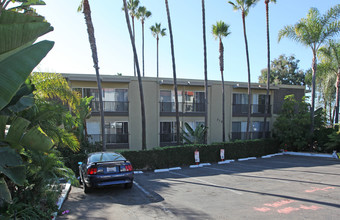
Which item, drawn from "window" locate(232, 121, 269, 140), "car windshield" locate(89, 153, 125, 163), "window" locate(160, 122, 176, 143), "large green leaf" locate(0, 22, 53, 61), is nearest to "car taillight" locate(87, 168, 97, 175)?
"car windshield" locate(89, 153, 125, 163)

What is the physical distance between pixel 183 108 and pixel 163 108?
6.21ft

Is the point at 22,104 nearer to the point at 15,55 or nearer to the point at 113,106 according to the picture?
the point at 15,55

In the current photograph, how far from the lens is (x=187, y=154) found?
15.5 metres

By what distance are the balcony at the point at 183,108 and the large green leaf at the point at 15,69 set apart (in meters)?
17.4

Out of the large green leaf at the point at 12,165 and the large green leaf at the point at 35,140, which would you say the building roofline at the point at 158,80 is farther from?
the large green leaf at the point at 12,165

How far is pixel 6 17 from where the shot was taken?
3439mm

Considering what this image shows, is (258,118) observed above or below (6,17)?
below

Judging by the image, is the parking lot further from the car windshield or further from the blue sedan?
the car windshield

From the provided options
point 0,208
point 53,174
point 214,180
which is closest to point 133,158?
point 214,180

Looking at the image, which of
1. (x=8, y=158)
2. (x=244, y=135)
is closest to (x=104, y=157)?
(x=8, y=158)

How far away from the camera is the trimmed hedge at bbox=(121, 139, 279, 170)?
1398 cm

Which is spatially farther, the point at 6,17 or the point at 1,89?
the point at 6,17

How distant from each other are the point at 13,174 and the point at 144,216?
3094mm

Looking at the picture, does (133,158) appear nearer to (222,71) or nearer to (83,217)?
(83,217)
